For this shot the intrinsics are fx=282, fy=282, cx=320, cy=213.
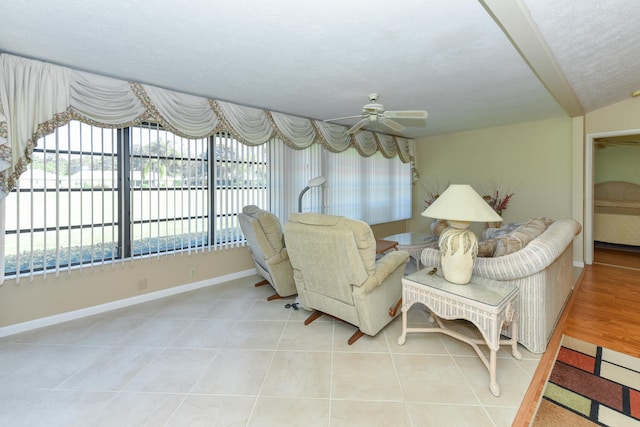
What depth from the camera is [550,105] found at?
12.6ft

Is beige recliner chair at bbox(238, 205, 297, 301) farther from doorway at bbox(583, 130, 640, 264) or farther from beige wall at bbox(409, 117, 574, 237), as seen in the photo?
doorway at bbox(583, 130, 640, 264)

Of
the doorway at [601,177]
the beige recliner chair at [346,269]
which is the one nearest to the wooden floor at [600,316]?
the doorway at [601,177]

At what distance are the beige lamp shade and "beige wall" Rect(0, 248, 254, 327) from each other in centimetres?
275

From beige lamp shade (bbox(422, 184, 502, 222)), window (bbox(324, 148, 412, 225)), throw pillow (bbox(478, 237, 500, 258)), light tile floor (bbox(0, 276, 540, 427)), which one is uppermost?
window (bbox(324, 148, 412, 225))

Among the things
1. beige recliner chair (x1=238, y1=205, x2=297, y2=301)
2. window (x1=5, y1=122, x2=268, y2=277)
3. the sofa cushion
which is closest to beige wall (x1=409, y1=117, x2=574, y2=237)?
the sofa cushion

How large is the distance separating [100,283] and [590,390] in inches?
159

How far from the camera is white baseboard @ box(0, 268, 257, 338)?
8.04ft

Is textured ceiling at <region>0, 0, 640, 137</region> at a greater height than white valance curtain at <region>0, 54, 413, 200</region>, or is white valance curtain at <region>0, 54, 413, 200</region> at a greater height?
textured ceiling at <region>0, 0, 640, 137</region>

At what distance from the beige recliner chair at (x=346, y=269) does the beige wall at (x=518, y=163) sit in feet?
12.2

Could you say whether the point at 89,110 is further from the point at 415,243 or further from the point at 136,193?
the point at 415,243

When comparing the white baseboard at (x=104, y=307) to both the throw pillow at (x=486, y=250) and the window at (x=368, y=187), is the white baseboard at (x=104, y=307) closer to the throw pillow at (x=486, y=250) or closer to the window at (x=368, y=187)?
the window at (x=368, y=187)

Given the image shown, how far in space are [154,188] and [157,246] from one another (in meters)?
0.65

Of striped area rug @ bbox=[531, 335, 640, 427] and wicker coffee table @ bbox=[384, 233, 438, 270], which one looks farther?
wicker coffee table @ bbox=[384, 233, 438, 270]

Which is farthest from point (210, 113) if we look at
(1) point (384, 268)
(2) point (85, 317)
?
(1) point (384, 268)
